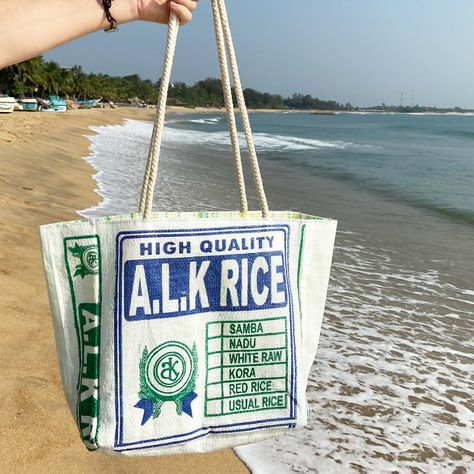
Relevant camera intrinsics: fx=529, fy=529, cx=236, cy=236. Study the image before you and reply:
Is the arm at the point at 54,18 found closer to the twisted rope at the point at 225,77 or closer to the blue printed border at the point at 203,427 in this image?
the twisted rope at the point at 225,77

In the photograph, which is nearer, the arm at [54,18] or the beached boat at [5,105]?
the arm at [54,18]

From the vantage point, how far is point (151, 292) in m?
1.32

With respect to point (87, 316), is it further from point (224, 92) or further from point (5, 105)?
point (5, 105)

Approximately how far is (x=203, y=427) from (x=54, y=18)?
1.14 meters

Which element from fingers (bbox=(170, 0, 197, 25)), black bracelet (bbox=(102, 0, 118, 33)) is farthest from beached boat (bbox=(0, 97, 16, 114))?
fingers (bbox=(170, 0, 197, 25))

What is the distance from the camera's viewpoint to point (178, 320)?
135 cm

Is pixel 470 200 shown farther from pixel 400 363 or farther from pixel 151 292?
pixel 151 292

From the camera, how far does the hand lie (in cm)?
139

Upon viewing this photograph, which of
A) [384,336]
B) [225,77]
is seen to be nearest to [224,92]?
[225,77]

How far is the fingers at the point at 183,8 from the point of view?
1381 mm

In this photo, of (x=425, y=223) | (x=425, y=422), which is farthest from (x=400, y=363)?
(x=425, y=223)

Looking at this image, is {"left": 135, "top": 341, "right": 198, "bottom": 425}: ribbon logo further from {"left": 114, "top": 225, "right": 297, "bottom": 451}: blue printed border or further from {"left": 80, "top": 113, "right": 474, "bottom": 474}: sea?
{"left": 80, "top": 113, "right": 474, "bottom": 474}: sea

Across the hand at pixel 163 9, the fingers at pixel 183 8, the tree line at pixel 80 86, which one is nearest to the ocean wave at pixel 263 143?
the tree line at pixel 80 86

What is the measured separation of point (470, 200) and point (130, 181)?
7.90 meters
